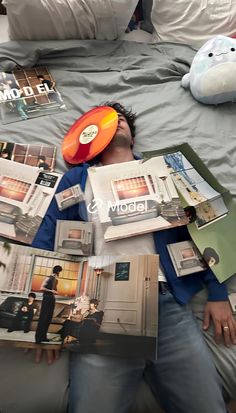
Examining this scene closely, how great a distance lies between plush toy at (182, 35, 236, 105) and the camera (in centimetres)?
130

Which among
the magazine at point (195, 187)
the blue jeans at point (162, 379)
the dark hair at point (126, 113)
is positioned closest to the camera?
the blue jeans at point (162, 379)

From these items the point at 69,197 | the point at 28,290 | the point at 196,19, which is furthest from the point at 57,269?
the point at 196,19

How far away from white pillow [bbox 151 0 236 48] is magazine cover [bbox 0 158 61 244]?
0.83 meters

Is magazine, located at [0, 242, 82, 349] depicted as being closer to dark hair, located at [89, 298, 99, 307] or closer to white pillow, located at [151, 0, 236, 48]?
dark hair, located at [89, 298, 99, 307]

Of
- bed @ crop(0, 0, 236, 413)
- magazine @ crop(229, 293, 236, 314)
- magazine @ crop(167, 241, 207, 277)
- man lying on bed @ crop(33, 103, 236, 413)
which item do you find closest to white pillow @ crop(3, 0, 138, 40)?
bed @ crop(0, 0, 236, 413)

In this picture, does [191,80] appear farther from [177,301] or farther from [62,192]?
[177,301]

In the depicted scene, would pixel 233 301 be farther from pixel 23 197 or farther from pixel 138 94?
pixel 138 94

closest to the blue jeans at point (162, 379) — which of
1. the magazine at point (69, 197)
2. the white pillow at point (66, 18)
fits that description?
the magazine at point (69, 197)

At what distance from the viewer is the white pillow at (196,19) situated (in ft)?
5.14

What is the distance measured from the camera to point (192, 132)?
1.29 meters

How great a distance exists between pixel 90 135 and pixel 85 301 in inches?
19.2

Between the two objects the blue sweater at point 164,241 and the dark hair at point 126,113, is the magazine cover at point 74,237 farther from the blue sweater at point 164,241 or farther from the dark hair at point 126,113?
the dark hair at point 126,113

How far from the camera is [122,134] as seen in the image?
3.79 ft

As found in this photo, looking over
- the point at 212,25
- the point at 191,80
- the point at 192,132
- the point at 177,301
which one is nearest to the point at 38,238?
the point at 177,301
